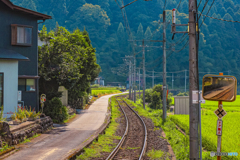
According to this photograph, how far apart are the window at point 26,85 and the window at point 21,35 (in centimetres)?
269

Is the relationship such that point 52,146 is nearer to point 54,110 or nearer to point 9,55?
point 9,55

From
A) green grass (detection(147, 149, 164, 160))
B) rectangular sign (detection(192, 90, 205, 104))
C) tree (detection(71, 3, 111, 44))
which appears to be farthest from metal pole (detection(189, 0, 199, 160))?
tree (detection(71, 3, 111, 44))

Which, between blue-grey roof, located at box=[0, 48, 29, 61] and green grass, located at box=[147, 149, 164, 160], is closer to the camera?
green grass, located at box=[147, 149, 164, 160]

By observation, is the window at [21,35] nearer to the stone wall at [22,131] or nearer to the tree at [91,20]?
the stone wall at [22,131]

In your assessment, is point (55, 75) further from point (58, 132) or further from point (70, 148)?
point (70, 148)

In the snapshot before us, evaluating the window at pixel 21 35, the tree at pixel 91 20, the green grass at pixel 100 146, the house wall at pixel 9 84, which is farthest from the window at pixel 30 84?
the tree at pixel 91 20

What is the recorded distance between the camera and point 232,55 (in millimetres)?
135875

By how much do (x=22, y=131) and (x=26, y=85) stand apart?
263 inches

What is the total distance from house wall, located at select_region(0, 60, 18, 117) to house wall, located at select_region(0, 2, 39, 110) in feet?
7.83

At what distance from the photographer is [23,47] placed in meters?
20.7

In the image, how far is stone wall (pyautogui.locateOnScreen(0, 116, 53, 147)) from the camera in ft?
42.4

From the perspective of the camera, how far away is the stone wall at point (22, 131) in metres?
12.9

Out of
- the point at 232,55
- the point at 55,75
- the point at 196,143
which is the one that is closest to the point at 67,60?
the point at 55,75

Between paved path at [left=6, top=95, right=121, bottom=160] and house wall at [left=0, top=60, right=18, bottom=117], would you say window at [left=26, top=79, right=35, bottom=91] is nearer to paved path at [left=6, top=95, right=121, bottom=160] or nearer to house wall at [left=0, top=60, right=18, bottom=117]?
house wall at [left=0, top=60, right=18, bottom=117]
